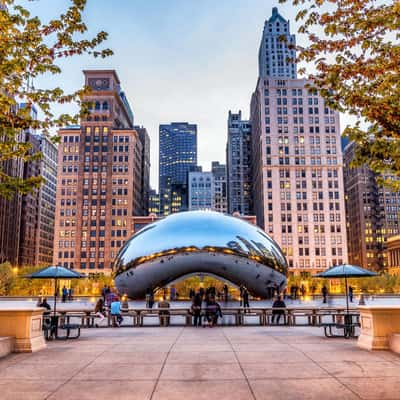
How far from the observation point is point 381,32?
8656mm

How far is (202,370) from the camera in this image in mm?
Result: 7996

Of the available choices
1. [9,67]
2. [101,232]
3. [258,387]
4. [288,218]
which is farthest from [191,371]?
[101,232]

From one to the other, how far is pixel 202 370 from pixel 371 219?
5883 inches

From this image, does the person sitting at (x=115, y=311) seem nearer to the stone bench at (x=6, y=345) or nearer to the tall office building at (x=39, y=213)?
the stone bench at (x=6, y=345)

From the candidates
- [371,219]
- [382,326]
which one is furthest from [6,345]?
[371,219]

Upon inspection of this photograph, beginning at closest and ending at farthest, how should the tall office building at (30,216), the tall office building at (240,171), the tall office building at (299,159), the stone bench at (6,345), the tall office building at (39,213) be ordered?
the stone bench at (6,345) → the tall office building at (299,159) → the tall office building at (30,216) → the tall office building at (39,213) → the tall office building at (240,171)

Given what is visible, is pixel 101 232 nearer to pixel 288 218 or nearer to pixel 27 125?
pixel 288 218

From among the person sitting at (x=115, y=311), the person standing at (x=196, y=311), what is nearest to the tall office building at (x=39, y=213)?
the person sitting at (x=115, y=311)

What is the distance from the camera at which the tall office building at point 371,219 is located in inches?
5536

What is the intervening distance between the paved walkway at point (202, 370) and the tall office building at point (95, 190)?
4080 inches

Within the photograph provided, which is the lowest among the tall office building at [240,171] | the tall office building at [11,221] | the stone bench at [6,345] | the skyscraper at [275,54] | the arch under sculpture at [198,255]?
the stone bench at [6,345]

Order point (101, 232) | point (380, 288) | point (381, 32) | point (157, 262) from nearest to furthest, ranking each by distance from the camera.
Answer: point (381, 32) < point (157, 262) < point (380, 288) < point (101, 232)

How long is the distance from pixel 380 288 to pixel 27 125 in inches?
2066

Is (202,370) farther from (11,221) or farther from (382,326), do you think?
(11,221)
